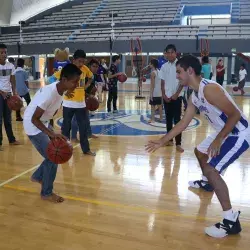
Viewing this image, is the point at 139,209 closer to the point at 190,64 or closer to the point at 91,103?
the point at 190,64

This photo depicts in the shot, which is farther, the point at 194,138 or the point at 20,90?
the point at 20,90

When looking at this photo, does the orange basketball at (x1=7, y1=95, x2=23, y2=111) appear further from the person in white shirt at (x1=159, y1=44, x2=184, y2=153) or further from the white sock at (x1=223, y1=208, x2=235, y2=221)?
the white sock at (x1=223, y1=208, x2=235, y2=221)

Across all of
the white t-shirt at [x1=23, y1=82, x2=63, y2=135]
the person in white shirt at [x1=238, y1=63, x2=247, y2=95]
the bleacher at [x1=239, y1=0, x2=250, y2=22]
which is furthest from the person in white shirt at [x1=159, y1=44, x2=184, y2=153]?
the bleacher at [x1=239, y1=0, x2=250, y2=22]

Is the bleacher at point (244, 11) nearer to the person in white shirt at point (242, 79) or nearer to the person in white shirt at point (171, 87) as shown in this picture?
the person in white shirt at point (242, 79)

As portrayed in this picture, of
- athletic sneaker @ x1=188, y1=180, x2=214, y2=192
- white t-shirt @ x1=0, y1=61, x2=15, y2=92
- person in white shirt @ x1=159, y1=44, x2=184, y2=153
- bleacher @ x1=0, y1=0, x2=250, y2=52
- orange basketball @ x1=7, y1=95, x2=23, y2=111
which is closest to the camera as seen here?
athletic sneaker @ x1=188, y1=180, x2=214, y2=192

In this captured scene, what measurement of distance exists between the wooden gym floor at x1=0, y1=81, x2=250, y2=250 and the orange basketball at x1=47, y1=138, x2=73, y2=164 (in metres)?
0.51

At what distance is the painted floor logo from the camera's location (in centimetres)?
658

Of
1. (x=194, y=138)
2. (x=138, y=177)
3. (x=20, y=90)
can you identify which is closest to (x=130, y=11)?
(x=20, y=90)

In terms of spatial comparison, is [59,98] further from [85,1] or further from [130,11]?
[85,1]

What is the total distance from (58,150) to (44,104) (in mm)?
444

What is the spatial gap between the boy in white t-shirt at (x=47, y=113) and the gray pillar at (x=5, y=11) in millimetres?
24827

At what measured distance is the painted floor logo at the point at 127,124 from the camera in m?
6.58

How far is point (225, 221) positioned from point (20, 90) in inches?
257

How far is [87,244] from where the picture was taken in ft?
8.20
